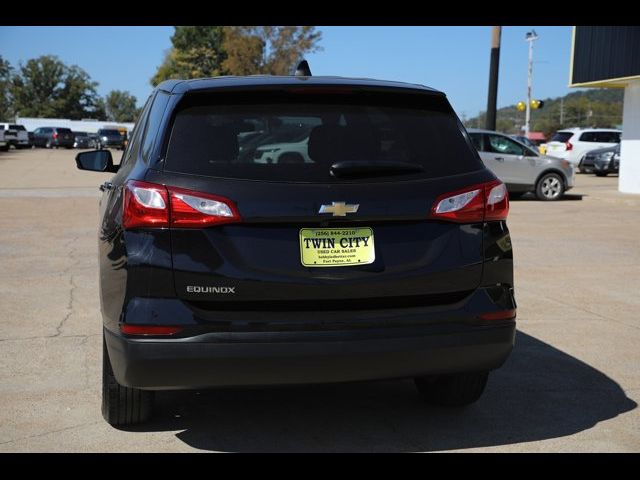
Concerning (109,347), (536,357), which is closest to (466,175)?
(109,347)

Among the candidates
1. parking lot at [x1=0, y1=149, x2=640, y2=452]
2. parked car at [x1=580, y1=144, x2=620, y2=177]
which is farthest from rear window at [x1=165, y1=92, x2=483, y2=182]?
parked car at [x1=580, y1=144, x2=620, y2=177]

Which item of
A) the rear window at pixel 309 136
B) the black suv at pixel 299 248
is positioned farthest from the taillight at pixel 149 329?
the rear window at pixel 309 136

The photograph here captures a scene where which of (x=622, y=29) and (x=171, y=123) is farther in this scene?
(x=622, y=29)

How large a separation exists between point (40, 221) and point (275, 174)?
37.8ft

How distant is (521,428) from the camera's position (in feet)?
15.3

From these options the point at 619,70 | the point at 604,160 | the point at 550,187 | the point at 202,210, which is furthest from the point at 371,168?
the point at 604,160

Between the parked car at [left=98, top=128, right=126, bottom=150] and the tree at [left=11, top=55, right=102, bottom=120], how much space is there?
212 feet

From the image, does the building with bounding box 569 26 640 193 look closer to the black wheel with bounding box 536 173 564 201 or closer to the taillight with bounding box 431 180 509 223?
the black wheel with bounding box 536 173 564 201

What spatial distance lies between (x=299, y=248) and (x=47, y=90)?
437 feet

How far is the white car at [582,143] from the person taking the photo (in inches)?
1416

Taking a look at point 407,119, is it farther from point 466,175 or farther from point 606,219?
point 606,219

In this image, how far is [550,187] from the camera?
20.8m

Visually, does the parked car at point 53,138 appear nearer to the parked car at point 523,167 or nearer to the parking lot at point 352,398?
the parked car at point 523,167

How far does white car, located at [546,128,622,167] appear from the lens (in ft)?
118
